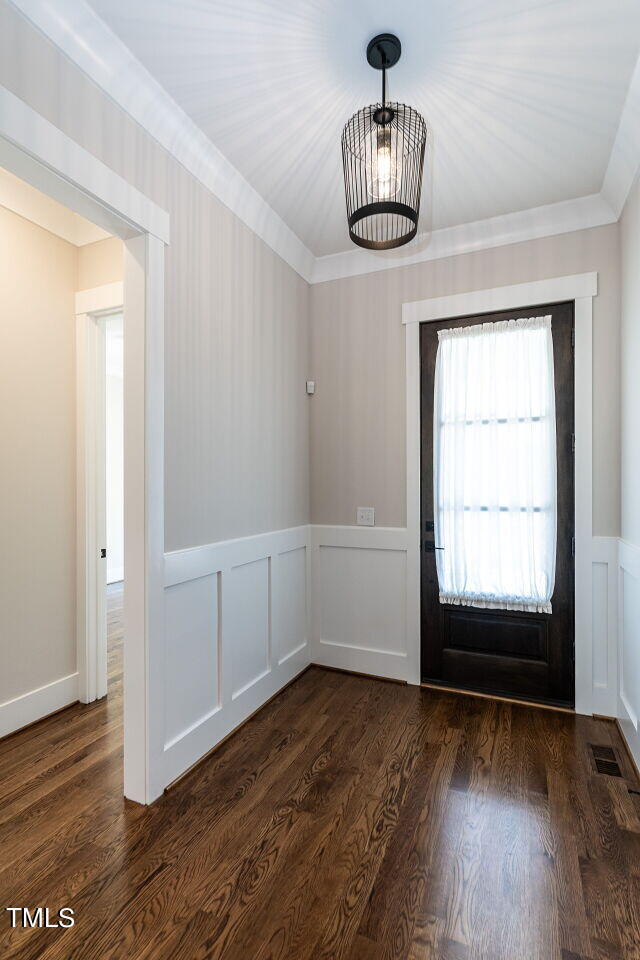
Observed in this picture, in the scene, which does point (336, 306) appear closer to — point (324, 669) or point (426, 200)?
point (426, 200)

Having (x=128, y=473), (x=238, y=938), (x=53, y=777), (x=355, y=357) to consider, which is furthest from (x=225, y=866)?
(x=355, y=357)

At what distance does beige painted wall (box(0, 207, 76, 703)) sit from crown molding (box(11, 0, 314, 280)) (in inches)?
42.4

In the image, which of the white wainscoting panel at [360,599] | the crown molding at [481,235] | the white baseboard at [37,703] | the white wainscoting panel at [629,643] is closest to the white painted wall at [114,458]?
the white baseboard at [37,703]

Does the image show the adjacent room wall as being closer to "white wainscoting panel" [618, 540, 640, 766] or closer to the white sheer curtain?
"white wainscoting panel" [618, 540, 640, 766]

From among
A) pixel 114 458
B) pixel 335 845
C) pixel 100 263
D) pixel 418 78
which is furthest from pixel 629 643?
pixel 114 458

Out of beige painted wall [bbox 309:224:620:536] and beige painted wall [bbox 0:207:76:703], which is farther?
beige painted wall [bbox 309:224:620:536]

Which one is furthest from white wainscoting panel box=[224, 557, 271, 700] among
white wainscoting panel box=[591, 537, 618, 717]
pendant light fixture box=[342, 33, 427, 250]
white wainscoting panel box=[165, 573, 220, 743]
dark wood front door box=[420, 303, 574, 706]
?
white wainscoting panel box=[591, 537, 618, 717]

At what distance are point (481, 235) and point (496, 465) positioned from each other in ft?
4.60

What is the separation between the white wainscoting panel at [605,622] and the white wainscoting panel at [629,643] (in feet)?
0.14

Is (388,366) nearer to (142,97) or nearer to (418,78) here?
(418,78)

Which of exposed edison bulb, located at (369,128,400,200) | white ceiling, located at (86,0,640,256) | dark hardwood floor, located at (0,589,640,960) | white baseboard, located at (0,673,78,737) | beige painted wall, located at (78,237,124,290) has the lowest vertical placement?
dark hardwood floor, located at (0,589,640,960)

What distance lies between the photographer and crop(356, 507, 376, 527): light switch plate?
3.20 metres

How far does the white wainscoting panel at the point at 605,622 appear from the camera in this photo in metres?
2.62

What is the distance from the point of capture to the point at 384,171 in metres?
1.74
